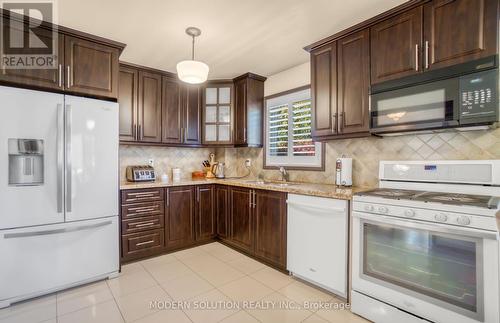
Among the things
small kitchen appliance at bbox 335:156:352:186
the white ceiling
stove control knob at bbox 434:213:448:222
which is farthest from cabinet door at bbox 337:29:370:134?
stove control knob at bbox 434:213:448:222

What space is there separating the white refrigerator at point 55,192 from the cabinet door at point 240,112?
1.66m

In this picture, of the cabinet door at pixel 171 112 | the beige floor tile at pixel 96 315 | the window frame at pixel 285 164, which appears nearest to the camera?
the beige floor tile at pixel 96 315

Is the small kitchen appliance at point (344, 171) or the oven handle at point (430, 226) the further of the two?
the small kitchen appliance at point (344, 171)

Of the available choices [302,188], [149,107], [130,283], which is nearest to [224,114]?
[149,107]

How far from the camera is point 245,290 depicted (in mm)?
2201

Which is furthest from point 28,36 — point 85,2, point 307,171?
point 307,171

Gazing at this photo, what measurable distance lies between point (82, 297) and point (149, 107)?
221cm

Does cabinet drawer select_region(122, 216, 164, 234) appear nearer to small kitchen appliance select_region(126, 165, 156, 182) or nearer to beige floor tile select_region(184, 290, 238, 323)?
small kitchen appliance select_region(126, 165, 156, 182)

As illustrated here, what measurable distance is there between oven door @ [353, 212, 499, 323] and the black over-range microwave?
751mm

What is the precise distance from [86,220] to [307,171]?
8.03 ft

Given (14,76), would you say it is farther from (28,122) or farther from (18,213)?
(18,213)

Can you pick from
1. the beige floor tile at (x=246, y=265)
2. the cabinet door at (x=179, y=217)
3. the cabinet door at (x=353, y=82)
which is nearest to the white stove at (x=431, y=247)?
the cabinet door at (x=353, y=82)

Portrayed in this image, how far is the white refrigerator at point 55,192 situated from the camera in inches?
76.2

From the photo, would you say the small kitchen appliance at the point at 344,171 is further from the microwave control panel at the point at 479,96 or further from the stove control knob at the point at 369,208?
the microwave control panel at the point at 479,96
